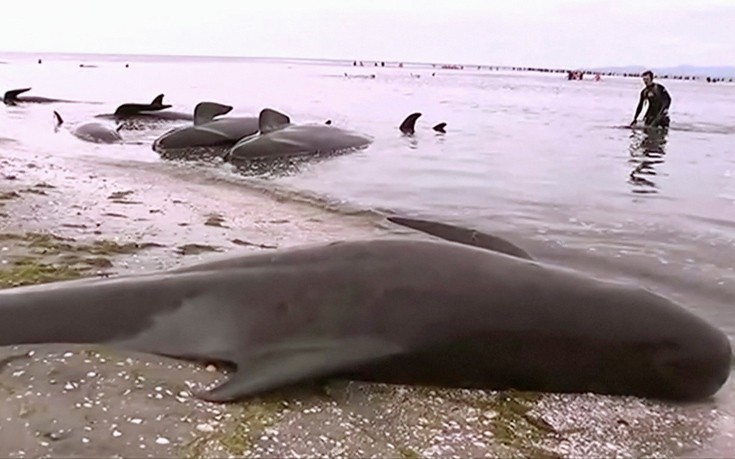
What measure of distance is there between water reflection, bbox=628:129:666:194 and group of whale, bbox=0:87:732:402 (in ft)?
25.5

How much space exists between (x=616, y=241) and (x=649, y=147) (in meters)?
10.7

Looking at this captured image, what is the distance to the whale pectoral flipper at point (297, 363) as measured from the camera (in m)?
4.10

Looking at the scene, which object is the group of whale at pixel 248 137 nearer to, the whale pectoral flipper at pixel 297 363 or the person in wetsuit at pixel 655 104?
the person in wetsuit at pixel 655 104

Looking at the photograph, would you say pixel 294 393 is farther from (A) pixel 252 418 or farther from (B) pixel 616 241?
(B) pixel 616 241

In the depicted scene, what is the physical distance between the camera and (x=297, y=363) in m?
4.23

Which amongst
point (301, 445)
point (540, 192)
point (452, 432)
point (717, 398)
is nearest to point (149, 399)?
point (301, 445)

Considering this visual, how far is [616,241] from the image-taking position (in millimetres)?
8516

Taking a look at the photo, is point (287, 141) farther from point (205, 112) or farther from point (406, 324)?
point (406, 324)

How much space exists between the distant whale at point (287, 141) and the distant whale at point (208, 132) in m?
0.68


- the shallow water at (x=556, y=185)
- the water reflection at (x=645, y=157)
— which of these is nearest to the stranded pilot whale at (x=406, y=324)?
the shallow water at (x=556, y=185)

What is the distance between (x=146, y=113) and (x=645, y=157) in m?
13.6

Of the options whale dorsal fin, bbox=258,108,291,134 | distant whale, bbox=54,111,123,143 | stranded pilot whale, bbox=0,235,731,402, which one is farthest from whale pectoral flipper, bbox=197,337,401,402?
distant whale, bbox=54,111,123,143

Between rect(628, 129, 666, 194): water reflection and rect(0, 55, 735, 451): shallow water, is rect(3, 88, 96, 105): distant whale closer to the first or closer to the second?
rect(0, 55, 735, 451): shallow water

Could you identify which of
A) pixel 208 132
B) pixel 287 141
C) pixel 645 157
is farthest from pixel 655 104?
pixel 208 132
